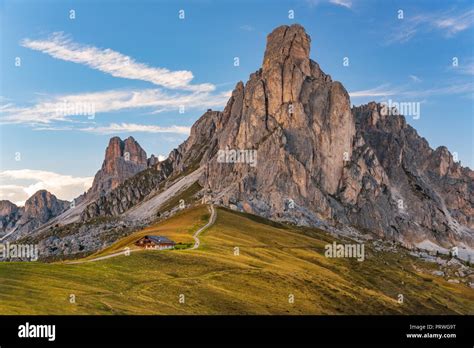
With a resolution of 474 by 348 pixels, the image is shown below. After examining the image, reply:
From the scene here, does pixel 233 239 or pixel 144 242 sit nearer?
pixel 144 242

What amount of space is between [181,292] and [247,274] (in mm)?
29926
